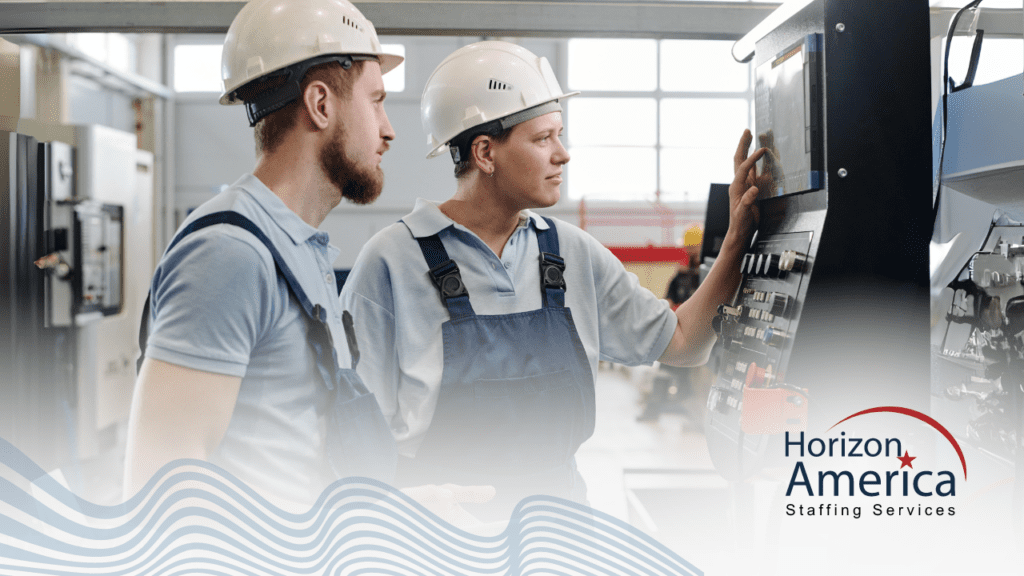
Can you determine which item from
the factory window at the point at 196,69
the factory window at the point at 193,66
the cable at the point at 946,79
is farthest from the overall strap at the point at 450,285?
the factory window at the point at 193,66

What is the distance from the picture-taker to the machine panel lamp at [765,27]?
3.83 feet

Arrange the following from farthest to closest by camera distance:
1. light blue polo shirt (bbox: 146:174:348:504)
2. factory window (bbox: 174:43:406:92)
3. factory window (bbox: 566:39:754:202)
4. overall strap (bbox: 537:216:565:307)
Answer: factory window (bbox: 174:43:406:92)
factory window (bbox: 566:39:754:202)
overall strap (bbox: 537:216:565:307)
light blue polo shirt (bbox: 146:174:348:504)

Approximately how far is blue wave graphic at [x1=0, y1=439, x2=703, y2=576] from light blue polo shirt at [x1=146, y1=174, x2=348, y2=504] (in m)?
0.04

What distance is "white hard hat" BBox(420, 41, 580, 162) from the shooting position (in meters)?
1.31

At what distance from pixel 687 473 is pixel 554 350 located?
147 centimetres

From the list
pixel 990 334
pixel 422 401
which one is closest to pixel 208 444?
pixel 422 401

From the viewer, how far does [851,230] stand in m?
1.09

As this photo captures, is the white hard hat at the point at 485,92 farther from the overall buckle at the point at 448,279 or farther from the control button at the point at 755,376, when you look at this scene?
the control button at the point at 755,376

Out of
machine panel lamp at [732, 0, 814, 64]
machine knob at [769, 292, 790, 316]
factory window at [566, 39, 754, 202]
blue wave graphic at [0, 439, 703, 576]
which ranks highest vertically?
factory window at [566, 39, 754, 202]

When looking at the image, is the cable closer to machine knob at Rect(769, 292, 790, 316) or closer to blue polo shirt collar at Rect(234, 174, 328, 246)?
machine knob at Rect(769, 292, 790, 316)

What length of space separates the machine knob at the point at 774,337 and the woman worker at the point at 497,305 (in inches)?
8.0

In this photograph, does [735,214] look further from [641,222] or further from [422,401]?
[641,222]

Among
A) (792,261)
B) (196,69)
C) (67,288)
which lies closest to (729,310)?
(792,261)

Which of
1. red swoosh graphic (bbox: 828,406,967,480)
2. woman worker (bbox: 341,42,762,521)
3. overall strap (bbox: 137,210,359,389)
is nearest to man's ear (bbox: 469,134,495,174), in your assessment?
woman worker (bbox: 341,42,762,521)
